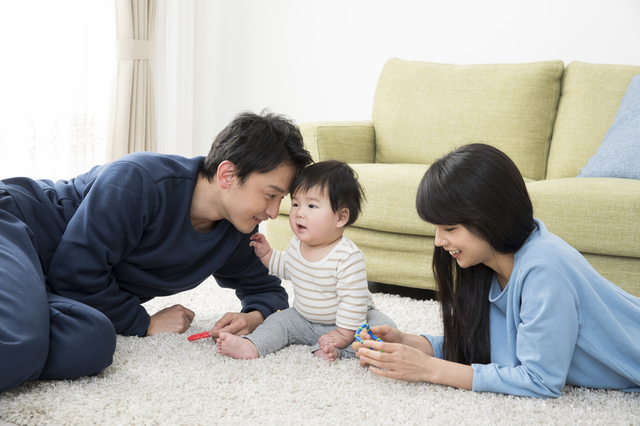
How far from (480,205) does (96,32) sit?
2.59 metres

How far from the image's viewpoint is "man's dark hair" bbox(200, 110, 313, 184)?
1.34 metres

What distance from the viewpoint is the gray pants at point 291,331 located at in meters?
1.31

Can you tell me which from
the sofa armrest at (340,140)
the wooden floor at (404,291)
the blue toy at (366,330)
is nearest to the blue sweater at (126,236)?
the blue toy at (366,330)

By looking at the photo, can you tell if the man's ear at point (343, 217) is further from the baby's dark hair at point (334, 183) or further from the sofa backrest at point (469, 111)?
the sofa backrest at point (469, 111)

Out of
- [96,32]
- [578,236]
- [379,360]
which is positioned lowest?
[379,360]

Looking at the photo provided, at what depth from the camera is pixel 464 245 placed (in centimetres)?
113

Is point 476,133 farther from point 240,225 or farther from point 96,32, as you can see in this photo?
point 96,32

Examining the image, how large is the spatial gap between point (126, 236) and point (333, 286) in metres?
0.50

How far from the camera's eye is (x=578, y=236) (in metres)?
1.72

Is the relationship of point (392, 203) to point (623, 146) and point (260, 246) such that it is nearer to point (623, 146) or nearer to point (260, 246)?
point (260, 246)

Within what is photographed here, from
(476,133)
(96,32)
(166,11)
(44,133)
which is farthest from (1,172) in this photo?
(476,133)

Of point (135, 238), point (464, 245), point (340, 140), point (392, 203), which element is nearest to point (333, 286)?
point (464, 245)

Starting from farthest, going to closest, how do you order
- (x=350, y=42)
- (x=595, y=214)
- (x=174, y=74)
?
(x=174, y=74)
(x=350, y=42)
(x=595, y=214)

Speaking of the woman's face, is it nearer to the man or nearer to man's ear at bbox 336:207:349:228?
man's ear at bbox 336:207:349:228
